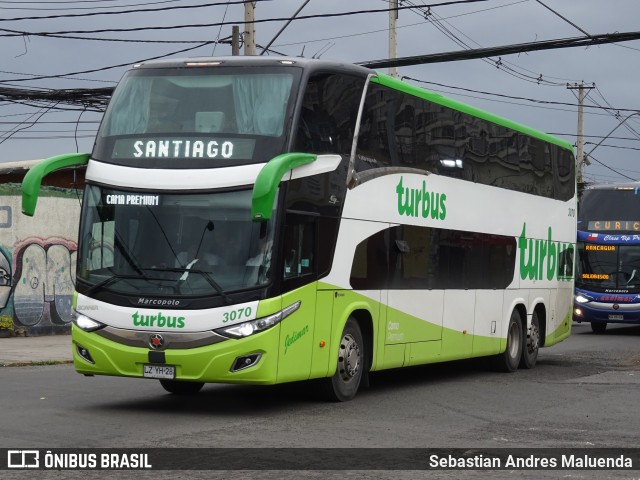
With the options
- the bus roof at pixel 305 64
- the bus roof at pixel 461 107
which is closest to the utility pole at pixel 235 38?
the bus roof at pixel 461 107

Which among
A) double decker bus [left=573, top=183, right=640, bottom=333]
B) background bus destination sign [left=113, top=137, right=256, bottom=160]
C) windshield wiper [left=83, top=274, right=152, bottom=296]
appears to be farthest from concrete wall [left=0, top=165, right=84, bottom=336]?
double decker bus [left=573, top=183, right=640, bottom=333]

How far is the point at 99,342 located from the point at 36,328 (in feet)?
42.9

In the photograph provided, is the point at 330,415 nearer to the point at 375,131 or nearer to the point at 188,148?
the point at 188,148

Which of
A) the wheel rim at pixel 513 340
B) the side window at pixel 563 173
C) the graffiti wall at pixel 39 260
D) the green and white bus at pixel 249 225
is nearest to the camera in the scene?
the green and white bus at pixel 249 225

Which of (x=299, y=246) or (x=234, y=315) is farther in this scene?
(x=299, y=246)

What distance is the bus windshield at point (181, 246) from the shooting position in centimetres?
1245

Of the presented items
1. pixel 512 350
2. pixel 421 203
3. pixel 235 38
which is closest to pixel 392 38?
pixel 235 38

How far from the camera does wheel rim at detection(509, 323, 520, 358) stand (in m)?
20.0

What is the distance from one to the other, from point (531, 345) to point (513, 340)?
908 mm

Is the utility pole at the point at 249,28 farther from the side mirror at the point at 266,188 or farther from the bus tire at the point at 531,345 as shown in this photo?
the side mirror at the point at 266,188

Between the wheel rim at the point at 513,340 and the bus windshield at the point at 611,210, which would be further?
the bus windshield at the point at 611,210

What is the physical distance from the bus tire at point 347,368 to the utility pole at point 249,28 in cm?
1348

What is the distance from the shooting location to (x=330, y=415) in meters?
12.8

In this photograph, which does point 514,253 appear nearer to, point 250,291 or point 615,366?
point 615,366
